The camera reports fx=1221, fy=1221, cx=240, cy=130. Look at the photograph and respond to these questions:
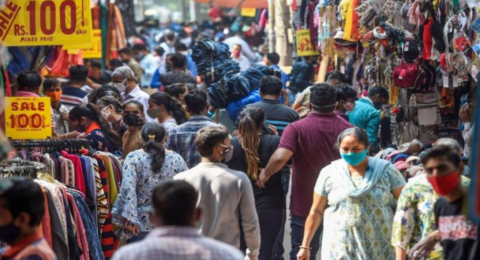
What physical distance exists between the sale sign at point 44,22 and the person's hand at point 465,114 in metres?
3.74

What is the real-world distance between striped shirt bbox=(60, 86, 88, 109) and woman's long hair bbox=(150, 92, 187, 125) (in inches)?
113

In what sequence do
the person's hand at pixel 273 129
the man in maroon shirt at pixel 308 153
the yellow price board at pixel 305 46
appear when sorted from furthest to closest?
1. the yellow price board at pixel 305 46
2. the person's hand at pixel 273 129
3. the man in maroon shirt at pixel 308 153

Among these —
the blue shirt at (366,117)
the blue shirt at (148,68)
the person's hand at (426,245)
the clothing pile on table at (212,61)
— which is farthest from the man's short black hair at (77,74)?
the person's hand at (426,245)

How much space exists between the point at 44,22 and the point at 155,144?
2.19 m

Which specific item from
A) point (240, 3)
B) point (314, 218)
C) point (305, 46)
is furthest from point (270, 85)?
point (240, 3)

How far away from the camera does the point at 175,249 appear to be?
17.8 ft

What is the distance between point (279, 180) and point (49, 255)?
433 cm

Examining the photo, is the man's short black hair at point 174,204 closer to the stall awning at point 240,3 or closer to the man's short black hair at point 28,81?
the man's short black hair at point 28,81

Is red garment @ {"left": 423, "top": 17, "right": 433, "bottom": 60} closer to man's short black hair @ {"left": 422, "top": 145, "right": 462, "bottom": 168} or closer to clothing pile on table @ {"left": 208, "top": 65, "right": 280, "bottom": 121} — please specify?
clothing pile on table @ {"left": 208, "top": 65, "right": 280, "bottom": 121}

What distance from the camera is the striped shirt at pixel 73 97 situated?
1561 centimetres

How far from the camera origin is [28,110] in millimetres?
9859

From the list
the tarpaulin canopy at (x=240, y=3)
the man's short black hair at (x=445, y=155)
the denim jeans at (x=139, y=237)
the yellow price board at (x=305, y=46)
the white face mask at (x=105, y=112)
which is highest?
the tarpaulin canopy at (x=240, y=3)

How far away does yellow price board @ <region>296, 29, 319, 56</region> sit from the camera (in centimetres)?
1934

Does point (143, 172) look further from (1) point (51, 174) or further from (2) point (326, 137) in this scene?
(2) point (326, 137)
